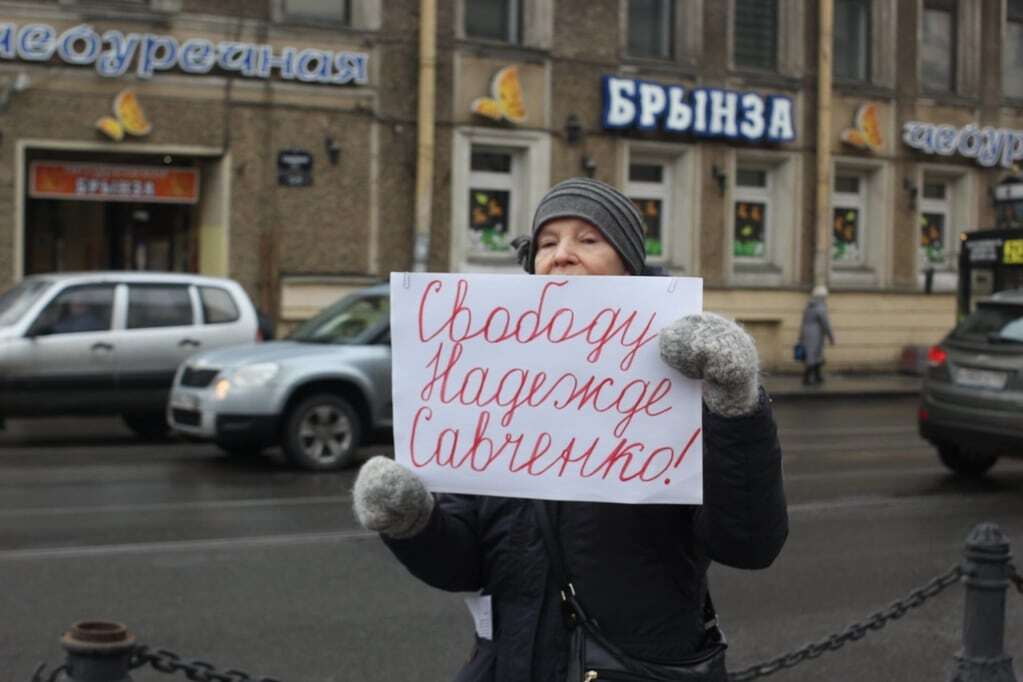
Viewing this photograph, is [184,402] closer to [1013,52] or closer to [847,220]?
[847,220]

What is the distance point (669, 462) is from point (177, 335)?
40.9 ft

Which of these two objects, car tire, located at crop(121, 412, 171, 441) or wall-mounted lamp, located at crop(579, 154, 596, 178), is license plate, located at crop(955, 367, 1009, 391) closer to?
car tire, located at crop(121, 412, 171, 441)

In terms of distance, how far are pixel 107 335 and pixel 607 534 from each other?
1231 cm

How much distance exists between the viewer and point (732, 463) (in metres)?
2.42

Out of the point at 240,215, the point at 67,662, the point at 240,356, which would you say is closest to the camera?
the point at 67,662

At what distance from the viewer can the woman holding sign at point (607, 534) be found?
2.42 meters

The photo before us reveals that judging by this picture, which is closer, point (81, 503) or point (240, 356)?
point (81, 503)

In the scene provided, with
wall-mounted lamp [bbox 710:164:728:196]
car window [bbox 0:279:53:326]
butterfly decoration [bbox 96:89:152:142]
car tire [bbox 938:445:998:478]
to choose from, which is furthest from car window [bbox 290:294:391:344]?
wall-mounted lamp [bbox 710:164:728:196]

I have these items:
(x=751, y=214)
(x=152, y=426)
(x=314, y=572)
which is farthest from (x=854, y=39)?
(x=314, y=572)

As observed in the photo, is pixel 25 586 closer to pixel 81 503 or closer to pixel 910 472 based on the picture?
pixel 81 503

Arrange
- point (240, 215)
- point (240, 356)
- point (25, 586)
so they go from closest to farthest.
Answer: point (25, 586)
point (240, 356)
point (240, 215)

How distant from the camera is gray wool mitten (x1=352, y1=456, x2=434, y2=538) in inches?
98.1

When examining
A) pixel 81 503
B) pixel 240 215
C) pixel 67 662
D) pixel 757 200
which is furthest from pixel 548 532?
pixel 757 200

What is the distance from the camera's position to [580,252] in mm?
2691
